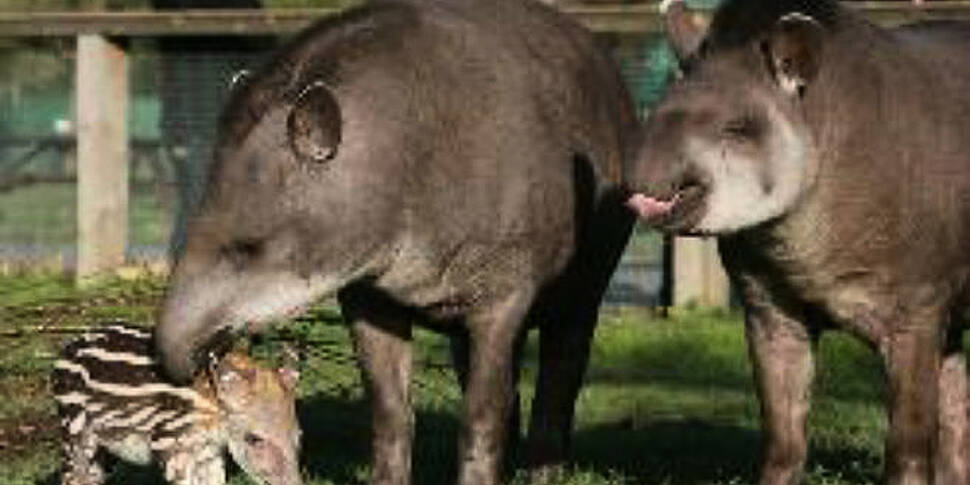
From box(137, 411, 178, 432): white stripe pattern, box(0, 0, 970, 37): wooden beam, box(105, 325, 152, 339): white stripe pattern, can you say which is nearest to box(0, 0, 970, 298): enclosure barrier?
box(0, 0, 970, 37): wooden beam

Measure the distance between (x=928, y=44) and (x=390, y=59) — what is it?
171cm

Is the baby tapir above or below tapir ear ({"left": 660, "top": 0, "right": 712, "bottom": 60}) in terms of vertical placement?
below

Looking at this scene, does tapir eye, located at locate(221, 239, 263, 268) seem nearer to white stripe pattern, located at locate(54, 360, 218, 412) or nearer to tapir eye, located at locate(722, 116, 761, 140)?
Result: white stripe pattern, located at locate(54, 360, 218, 412)

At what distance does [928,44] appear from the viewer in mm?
7480

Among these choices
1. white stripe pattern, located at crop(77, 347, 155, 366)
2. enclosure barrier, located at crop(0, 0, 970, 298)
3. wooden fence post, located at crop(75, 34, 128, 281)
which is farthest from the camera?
wooden fence post, located at crop(75, 34, 128, 281)

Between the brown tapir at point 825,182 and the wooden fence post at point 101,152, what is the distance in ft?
27.5

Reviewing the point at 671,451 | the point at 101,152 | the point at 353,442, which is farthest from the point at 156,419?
the point at 101,152

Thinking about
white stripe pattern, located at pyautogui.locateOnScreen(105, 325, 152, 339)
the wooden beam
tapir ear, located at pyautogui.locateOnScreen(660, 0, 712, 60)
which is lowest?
white stripe pattern, located at pyautogui.locateOnScreen(105, 325, 152, 339)

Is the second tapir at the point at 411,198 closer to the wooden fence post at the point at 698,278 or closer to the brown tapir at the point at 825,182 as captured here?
the brown tapir at the point at 825,182

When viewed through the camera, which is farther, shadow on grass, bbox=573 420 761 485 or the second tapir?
shadow on grass, bbox=573 420 761 485

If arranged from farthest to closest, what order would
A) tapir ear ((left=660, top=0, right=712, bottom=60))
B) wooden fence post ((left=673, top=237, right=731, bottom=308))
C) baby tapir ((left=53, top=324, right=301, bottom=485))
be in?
wooden fence post ((left=673, top=237, right=731, bottom=308)) → tapir ear ((left=660, top=0, right=712, bottom=60)) → baby tapir ((left=53, top=324, right=301, bottom=485))

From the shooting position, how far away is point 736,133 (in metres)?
6.68

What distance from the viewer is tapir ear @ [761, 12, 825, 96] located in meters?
6.68

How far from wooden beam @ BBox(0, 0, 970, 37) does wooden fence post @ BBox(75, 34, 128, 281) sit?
17 centimetres
